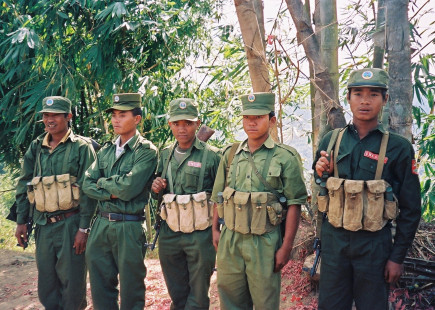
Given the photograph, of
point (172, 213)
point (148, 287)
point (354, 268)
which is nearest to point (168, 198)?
point (172, 213)

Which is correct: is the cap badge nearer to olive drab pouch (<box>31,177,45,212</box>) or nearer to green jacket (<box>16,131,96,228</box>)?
green jacket (<box>16,131,96,228</box>)

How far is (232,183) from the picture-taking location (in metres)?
3.14

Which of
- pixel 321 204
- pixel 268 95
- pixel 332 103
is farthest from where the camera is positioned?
pixel 332 103

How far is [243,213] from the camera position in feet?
9.64

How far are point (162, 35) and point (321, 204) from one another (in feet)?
13.5

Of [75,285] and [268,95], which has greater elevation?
[268,95]

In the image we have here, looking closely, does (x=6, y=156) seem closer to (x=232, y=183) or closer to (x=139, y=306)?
(x=139, y=306)

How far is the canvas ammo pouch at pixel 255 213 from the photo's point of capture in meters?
2.91

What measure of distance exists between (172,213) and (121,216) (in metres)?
0.47

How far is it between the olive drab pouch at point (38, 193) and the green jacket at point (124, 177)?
20.2 inches

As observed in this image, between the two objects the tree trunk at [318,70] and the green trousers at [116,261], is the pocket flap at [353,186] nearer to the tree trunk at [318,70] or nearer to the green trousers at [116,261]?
the tree trunk at [318,70]

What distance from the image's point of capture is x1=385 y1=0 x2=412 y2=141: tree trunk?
297 cm

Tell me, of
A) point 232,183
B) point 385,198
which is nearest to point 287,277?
point 232,183

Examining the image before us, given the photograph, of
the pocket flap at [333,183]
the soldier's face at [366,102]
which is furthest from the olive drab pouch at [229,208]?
the soldier's face at [366,102]
